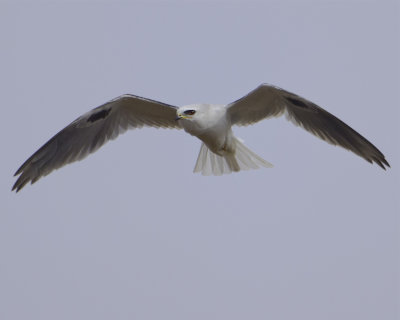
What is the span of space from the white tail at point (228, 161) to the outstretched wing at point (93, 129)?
0.49 metres

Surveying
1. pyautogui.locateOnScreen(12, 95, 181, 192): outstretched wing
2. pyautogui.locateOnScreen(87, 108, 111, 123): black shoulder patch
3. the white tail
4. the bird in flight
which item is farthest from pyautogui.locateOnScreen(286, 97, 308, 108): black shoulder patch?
pyautogui.locateOnScreen(87, 108, 111, 123): black shoulder patch

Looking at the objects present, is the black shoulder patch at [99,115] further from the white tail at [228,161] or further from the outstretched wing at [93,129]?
the white tail at [228,161]

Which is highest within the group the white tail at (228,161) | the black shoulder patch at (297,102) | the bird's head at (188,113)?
the black shoulder patch at (297,102)

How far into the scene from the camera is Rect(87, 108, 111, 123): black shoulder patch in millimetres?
6891

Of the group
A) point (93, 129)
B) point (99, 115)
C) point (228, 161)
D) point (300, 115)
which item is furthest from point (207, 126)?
point (93, 129)

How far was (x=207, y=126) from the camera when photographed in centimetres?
608

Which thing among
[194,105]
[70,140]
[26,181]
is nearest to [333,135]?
[194,105]

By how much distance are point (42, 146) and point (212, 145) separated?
206cm

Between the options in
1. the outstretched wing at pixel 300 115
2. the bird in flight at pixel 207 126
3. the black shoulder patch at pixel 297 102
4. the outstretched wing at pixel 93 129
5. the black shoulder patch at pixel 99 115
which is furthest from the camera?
the black shoulder patch at pixel 99 115

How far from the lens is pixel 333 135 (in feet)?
20.1

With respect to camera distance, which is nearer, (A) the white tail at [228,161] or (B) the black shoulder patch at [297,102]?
(B) the black shoulder patch at [297,102]

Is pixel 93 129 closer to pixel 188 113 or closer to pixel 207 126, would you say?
pixel 188 113

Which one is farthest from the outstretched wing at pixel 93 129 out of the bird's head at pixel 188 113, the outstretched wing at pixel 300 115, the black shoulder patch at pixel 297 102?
the black shoulder patch at pixel 297 102

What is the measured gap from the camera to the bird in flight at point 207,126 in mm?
6070
